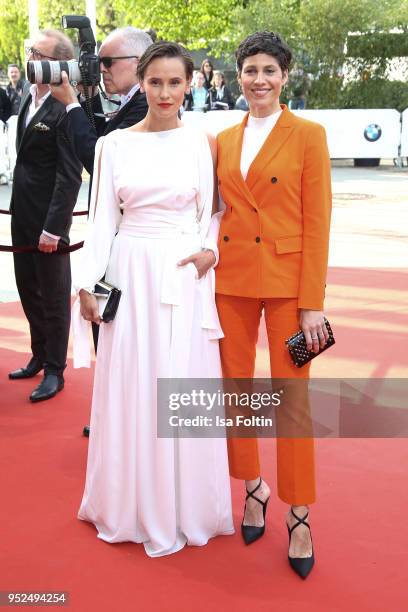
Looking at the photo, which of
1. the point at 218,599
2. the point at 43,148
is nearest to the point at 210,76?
the point at 43,148

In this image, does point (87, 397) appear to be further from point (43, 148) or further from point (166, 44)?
point (166, 44)

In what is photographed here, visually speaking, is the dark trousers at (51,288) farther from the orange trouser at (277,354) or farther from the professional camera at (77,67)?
the orange trouser at (277,354)

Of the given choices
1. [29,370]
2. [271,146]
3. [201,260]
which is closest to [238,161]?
[271,146]

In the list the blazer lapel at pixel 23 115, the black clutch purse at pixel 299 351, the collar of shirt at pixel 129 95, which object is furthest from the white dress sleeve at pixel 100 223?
the blazer lapel at pixel 23 115

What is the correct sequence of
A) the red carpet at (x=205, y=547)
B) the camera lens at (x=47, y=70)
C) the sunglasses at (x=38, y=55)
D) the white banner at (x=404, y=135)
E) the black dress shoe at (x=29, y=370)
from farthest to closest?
1. the white banner at (x=404, y=135)
2. the black dress shoe at (x=29, y=370)
3. the sunglasses at (x=38, y=55)
4. the camera lens at (x=47, y=70)
5. the red carpet at (x=205, y=547)

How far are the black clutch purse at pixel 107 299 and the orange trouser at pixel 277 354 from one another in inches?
16.1

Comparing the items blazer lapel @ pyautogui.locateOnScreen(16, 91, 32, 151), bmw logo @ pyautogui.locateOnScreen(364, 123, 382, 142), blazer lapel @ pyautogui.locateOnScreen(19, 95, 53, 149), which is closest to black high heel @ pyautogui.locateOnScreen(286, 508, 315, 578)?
blazer lapel @ pyautogui.locateOnScreen(19, 95, 53, 149)

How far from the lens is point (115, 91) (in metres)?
4.21

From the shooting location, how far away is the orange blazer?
11.0 feet

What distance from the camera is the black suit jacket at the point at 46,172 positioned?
17.3ft

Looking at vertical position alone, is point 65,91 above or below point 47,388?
above

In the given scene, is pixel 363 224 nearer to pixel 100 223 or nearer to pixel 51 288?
pixel 51 288

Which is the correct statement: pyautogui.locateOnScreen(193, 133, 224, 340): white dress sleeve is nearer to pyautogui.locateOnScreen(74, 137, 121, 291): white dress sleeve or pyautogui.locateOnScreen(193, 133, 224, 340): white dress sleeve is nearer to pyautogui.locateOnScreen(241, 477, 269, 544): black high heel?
pyautogui.locateOnScreen(74, 137, 121, 291): white dress sleeve

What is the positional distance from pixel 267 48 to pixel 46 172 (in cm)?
241
